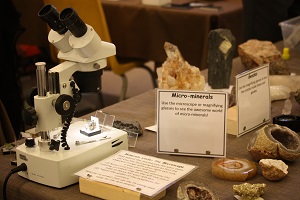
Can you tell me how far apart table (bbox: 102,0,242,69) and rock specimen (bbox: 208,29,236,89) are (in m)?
1.37

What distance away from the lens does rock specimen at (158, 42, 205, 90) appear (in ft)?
5.42

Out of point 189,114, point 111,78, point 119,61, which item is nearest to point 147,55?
point 119,61

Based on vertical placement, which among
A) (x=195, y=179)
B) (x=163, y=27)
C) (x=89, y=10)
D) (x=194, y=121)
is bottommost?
(x=195, y=179)

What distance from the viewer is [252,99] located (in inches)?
62.7

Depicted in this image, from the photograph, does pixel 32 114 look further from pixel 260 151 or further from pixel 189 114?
pixel 260 151

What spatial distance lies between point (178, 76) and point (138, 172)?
442 mm

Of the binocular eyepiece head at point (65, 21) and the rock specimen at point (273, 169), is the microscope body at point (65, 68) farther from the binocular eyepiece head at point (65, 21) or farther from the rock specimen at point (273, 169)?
the rock specimen at point (273, 169)

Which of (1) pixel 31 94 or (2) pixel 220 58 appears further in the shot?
(2) pixel 220 58

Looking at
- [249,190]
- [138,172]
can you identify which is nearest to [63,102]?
[138,172]

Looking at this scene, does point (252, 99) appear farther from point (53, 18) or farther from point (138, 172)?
point (53, 18)

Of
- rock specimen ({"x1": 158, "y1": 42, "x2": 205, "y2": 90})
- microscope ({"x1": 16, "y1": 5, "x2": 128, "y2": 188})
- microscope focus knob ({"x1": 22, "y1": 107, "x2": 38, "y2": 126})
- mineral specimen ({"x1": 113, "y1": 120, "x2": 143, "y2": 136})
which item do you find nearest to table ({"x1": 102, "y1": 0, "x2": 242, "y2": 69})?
rock specimen ({"x1": 158, "y1": 42, "x2": 205, "y2": 90})

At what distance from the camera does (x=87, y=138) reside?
141cm

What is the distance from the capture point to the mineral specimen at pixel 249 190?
1.22 m

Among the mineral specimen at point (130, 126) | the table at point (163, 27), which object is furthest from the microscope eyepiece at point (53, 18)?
the table at point (163, 27)
